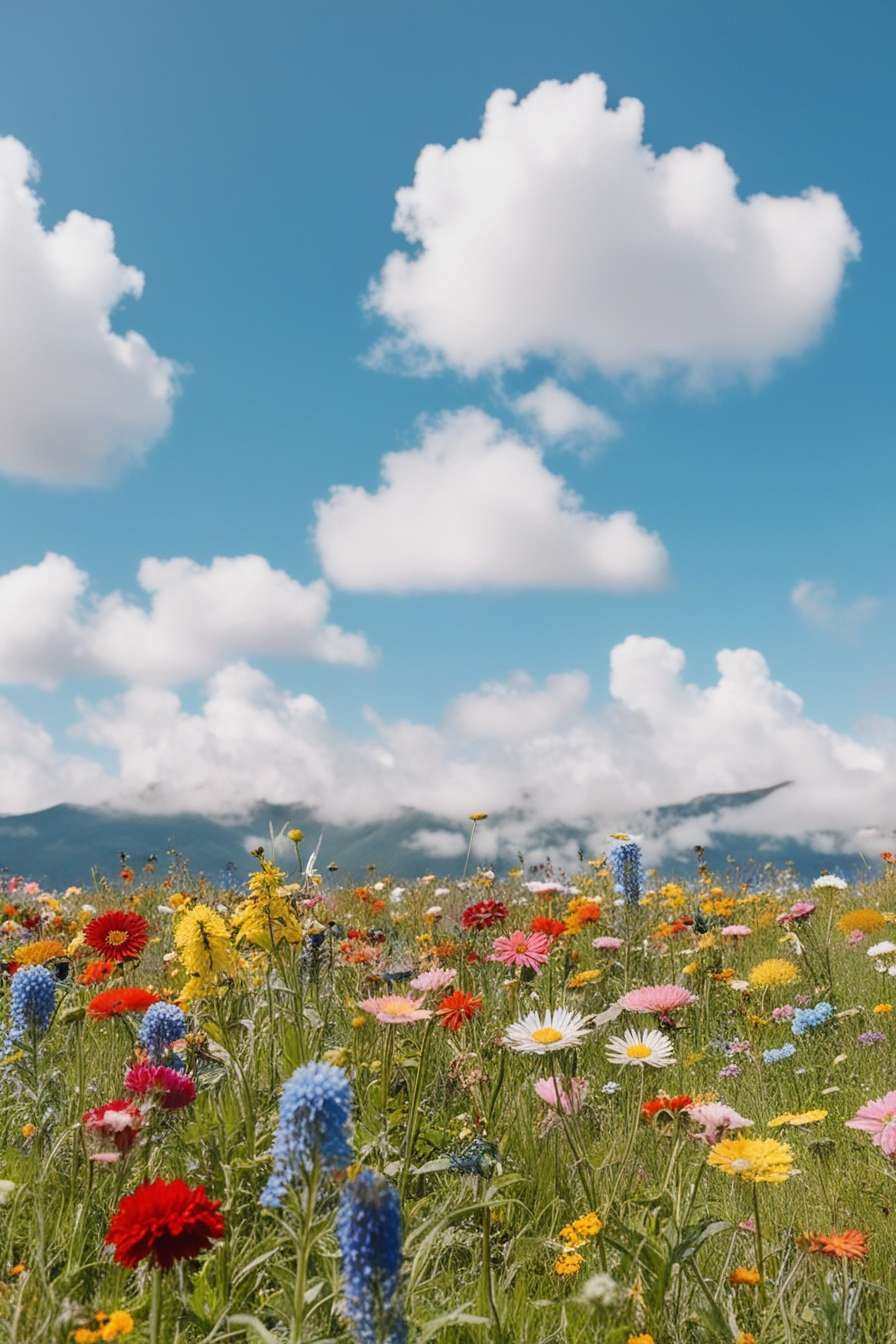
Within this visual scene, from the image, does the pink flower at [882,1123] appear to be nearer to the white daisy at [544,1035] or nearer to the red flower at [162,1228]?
the white daisy at [544,1035]

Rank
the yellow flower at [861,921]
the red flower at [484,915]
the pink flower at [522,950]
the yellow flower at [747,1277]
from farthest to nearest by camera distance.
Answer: the yellow flower at [861,921]
the red flower at [484,915]
the pink flower at [522,950]
the yellow flower at [747,1277]

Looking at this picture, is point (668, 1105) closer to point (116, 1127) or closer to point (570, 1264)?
point (570, 1264)

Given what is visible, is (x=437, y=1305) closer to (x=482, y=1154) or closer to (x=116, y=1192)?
(x=482, y=1154)

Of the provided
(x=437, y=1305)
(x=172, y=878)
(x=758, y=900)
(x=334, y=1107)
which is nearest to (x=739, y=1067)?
→ (x=437, y=1305)

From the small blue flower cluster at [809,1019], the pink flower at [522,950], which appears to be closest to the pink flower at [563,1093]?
the pink flower at [522,950]

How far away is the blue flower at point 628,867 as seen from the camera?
4.75 meters

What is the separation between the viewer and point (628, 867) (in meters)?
4.89

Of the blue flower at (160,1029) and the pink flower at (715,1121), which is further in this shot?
the blue flower at (160,1029)

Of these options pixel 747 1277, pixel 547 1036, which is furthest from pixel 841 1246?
pixel 547 1036

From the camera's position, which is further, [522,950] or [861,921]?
[861,921]

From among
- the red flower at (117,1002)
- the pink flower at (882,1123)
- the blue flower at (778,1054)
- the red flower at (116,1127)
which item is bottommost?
the blue flower at (778,1054)

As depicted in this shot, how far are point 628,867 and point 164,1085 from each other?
285 centimetres

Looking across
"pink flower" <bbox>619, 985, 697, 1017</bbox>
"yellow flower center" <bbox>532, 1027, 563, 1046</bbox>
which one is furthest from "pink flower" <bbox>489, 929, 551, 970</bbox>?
"yellow flower center" <bbox>532, 1027, 563, 1046</bbox>

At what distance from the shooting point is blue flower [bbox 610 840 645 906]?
15.6ft
